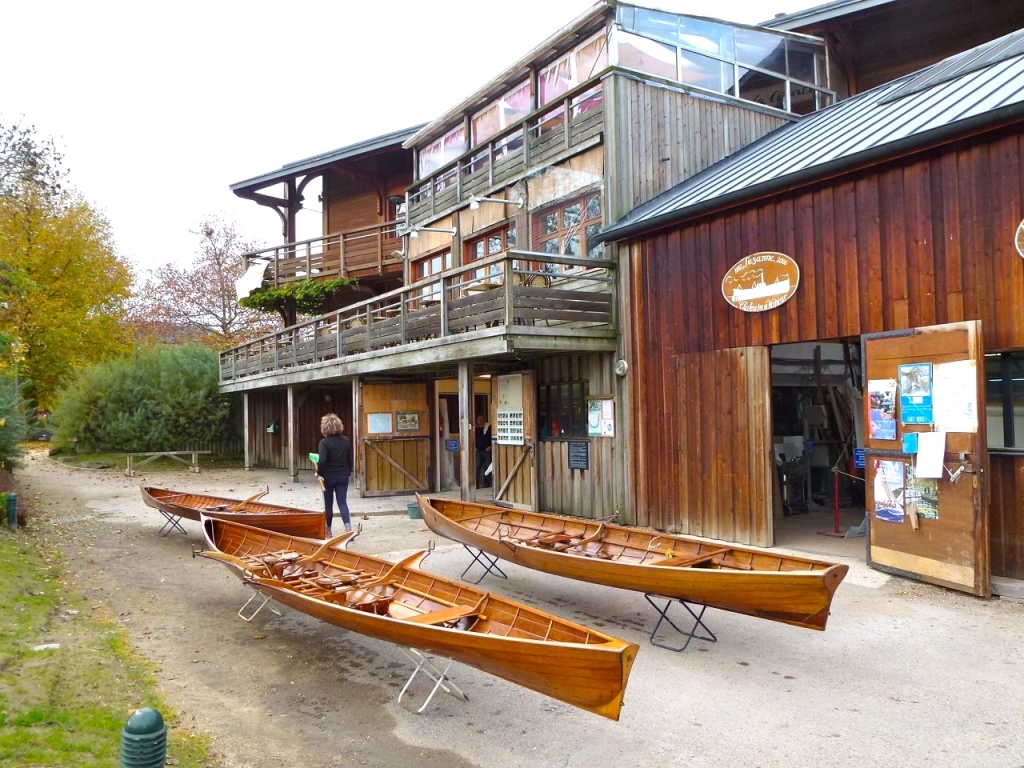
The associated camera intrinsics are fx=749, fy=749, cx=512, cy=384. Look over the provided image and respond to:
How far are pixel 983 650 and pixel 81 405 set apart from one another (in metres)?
27.3

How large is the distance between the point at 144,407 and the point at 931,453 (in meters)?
24.4

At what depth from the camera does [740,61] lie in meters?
14.0

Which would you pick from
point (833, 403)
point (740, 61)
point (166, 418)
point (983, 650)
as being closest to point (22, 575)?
point (983, 650)

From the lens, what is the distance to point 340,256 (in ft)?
81.0

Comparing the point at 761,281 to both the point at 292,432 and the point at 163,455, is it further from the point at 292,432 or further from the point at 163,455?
the point at 163,455

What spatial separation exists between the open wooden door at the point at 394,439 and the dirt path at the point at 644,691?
7940 mm

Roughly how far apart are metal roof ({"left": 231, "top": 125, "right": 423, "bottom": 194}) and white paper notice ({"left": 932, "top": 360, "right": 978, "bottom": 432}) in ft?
60.5

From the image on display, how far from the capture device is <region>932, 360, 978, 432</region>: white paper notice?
23.9 ft

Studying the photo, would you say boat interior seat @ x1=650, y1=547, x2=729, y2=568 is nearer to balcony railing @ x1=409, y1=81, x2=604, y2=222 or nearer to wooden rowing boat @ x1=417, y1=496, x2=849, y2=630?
wooden rowing boat @ x1=417, y1=496, x2=849, y2=630

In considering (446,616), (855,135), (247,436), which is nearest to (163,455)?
(247,436)

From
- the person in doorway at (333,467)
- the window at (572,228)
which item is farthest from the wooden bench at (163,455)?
the window at (572,228)

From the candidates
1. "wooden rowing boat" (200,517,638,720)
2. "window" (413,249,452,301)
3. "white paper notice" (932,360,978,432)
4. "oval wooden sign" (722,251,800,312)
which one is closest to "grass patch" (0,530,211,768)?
"wooden rowing boat" (200,517,638,720)

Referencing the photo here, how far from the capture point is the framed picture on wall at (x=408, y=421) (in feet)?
55.3

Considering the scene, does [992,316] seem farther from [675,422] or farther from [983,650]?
[675,422]
